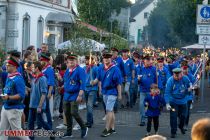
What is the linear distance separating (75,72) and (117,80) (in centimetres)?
122

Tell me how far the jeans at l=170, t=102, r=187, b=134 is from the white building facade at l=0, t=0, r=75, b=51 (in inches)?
479

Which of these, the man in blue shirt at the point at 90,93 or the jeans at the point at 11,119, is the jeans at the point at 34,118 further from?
the man in blue shirt at the point at 90,93

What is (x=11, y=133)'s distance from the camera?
386 inches

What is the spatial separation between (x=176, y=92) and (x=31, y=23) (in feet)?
54.9

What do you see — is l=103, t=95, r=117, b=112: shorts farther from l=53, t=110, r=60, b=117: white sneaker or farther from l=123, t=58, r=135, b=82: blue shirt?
→ l=123, t=58, r=135, b=82: blue shirt

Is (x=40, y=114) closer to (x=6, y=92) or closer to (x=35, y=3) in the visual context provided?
(x=6, y=92)

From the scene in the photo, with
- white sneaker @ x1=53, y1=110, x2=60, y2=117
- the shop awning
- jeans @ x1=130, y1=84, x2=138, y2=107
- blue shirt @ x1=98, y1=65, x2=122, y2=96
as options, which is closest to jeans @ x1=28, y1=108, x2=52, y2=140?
blue shirt @ x1=98, y1=65, x2=122, y2=96

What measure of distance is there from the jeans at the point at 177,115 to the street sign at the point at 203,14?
6290 millimetres

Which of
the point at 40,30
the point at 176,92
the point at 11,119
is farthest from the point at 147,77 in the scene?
the point at 40,30

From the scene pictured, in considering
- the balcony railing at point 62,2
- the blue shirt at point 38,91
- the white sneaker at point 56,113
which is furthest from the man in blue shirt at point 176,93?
the balcony railing at point 62,2

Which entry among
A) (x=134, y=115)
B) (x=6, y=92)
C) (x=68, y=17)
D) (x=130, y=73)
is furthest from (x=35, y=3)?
(x=6, y=92)

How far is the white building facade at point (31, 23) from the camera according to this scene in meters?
26.2

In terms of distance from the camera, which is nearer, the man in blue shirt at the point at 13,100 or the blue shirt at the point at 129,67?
the man in blue shirt at the point at 13,100

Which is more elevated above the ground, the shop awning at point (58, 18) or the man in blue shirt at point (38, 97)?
the shop awning at point (58, 18)
